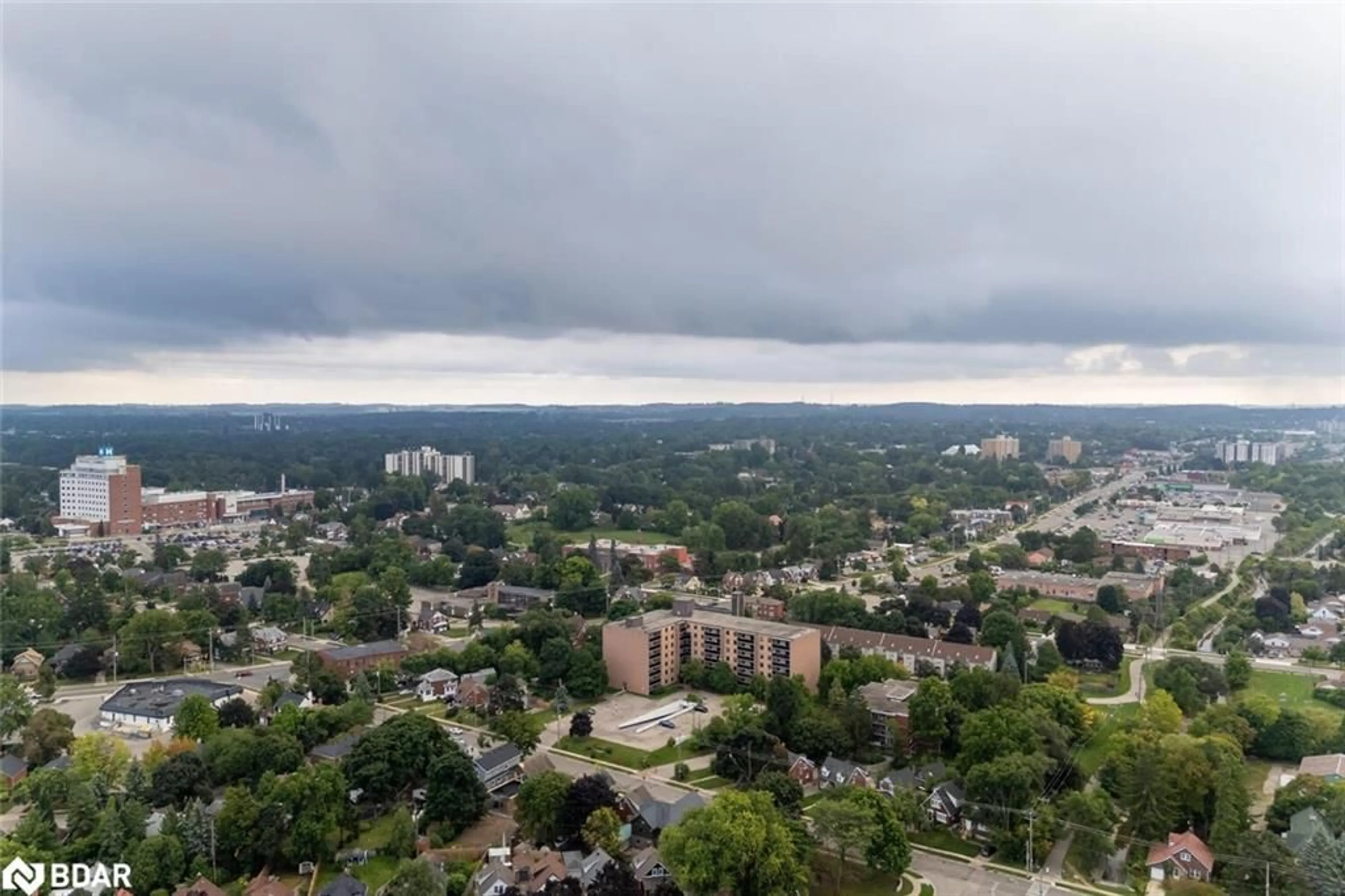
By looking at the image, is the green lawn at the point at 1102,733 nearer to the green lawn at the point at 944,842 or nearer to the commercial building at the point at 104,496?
the green lawn at the point at 944,842

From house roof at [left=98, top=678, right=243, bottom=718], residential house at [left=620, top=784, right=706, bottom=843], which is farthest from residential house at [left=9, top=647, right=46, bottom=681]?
residential house at [left=620, top=784, right=706, bottom=843]

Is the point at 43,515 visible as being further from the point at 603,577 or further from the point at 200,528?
the point at 603,577

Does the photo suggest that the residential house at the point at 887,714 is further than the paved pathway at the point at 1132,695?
No

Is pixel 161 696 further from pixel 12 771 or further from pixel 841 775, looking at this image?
pixel 841 775

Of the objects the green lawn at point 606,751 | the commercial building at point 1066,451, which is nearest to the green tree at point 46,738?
the green lawn at point 606,751

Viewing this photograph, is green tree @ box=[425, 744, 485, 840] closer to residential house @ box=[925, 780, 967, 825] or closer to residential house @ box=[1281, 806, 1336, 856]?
residential house @ box=[925, 780, 967, 825]

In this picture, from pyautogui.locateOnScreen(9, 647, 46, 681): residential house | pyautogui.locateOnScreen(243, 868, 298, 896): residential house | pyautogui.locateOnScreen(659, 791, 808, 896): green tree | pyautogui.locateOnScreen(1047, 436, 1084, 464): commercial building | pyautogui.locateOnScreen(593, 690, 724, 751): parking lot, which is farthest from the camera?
pyautogui.locateOnScreen(1047, 436, 1084, 464): commercial building
